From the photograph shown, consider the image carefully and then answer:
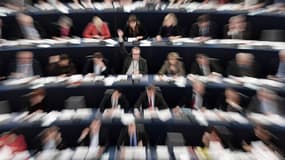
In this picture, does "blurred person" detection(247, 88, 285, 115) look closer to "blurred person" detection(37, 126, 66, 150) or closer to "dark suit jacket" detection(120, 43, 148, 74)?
"dark suit jacket" detection(120, 43, 148, 74)

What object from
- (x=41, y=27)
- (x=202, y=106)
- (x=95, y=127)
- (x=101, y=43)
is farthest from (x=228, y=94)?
(x=41, y=27)

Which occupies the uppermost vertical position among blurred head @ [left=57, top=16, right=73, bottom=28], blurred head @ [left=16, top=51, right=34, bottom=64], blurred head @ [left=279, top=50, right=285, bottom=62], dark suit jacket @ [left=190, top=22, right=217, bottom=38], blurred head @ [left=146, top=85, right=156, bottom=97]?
blurred head @ [left=57, top=16, right=73, bottom=28]

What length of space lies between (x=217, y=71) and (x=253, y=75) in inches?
20.8

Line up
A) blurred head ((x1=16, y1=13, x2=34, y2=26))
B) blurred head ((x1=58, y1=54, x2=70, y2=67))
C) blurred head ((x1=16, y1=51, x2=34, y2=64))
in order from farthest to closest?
1. blurred head ((x1=16, y1=13, x2=34, y2=26))
2. blurred head ((x1=58, y1=54, x2=70, y2=67))
3. blurred head ((x1=16, y1=51, x2=34, y2=64))

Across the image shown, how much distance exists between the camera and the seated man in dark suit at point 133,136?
4992 mm

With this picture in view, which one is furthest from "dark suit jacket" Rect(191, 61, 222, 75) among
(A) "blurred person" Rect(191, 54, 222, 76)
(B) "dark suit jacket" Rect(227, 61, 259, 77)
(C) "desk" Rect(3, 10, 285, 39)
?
(C) "desk" Rect(3, 10, 285, 39)

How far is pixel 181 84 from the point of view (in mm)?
5770

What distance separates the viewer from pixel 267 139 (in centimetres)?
473

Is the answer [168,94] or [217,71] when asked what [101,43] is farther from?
[217,71]

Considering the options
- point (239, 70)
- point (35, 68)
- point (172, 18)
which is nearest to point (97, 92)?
point (35, 68)

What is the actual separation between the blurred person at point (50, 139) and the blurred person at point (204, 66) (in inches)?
89.7

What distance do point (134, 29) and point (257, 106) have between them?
2.50 meters

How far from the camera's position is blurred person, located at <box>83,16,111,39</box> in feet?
22.9

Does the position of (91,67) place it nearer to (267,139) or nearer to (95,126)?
(95,126)
